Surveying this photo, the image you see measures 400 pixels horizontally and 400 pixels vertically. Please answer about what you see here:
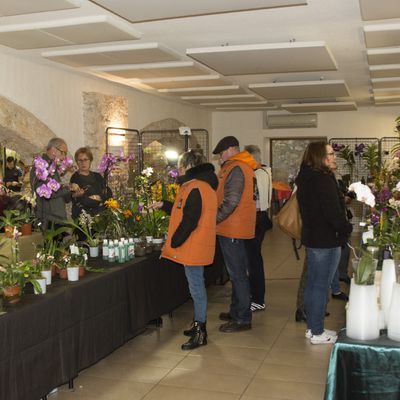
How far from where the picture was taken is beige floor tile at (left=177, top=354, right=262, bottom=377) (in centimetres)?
374

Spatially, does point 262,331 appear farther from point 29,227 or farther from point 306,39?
Answer: point 306,39

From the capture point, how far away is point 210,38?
16.7 feet

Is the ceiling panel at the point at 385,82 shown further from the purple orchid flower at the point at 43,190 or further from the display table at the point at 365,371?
the display table at the point at 365,371

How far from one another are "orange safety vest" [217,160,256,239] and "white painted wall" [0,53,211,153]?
2999 mm

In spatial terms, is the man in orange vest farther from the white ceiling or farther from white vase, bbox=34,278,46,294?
white vase, bbox=34,278,46,294

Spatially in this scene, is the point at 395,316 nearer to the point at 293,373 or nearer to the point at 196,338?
the point at 293,373

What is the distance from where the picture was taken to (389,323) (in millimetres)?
2117

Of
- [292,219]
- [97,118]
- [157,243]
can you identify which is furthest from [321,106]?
[157,243]

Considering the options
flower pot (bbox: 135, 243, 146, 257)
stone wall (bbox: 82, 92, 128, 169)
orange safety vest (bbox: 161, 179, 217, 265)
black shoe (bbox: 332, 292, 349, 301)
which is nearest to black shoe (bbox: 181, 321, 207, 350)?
orange safety vest (bbox: 161, 179, 217, 265)

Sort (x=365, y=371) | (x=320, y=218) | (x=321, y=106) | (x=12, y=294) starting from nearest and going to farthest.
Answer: (x=365, y=371) → (x=12, y=294) → (x=320, y=218) → (x=321, y=106)

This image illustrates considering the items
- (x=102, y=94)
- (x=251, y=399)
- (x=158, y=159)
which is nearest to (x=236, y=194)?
(x=251, y=399)

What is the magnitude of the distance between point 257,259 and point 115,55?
Answer: 95.7 inches

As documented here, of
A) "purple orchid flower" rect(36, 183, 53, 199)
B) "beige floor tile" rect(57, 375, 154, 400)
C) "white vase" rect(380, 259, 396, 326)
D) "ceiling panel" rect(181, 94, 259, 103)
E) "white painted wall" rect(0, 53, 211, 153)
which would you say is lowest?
"beige floor tile" rect(57, 375, 154, 400)

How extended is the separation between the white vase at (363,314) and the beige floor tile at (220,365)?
1694mm
